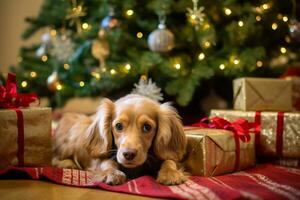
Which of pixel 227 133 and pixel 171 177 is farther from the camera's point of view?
pixel 227 133

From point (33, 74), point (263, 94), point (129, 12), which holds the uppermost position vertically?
point (129, 12)

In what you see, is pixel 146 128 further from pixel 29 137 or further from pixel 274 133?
pixel 274 133

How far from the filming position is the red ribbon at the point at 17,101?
1686 millimetres

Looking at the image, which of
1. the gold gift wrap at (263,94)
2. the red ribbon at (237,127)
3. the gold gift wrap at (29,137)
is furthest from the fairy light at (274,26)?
the gold gift wrap at (29,137)

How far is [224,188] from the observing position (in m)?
1.40

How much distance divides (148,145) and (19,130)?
566mm

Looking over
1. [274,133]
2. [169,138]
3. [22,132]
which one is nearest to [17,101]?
[22,132]

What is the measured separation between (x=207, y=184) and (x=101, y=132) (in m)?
0.48

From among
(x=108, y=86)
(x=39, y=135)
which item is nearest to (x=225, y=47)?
(x=108, y=86)

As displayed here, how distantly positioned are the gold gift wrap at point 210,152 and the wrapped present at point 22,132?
24.9 inches

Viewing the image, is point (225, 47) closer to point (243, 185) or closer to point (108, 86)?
point (108, 86)

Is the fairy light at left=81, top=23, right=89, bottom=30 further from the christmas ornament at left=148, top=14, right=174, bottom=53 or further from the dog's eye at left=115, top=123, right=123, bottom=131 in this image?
the dog's eye at left=115, top=123, right=123, bottom=131

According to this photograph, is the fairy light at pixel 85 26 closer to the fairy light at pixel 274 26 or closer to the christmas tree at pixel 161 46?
the christmas tree at pixel 161 46

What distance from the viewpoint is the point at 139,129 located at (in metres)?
1.55
